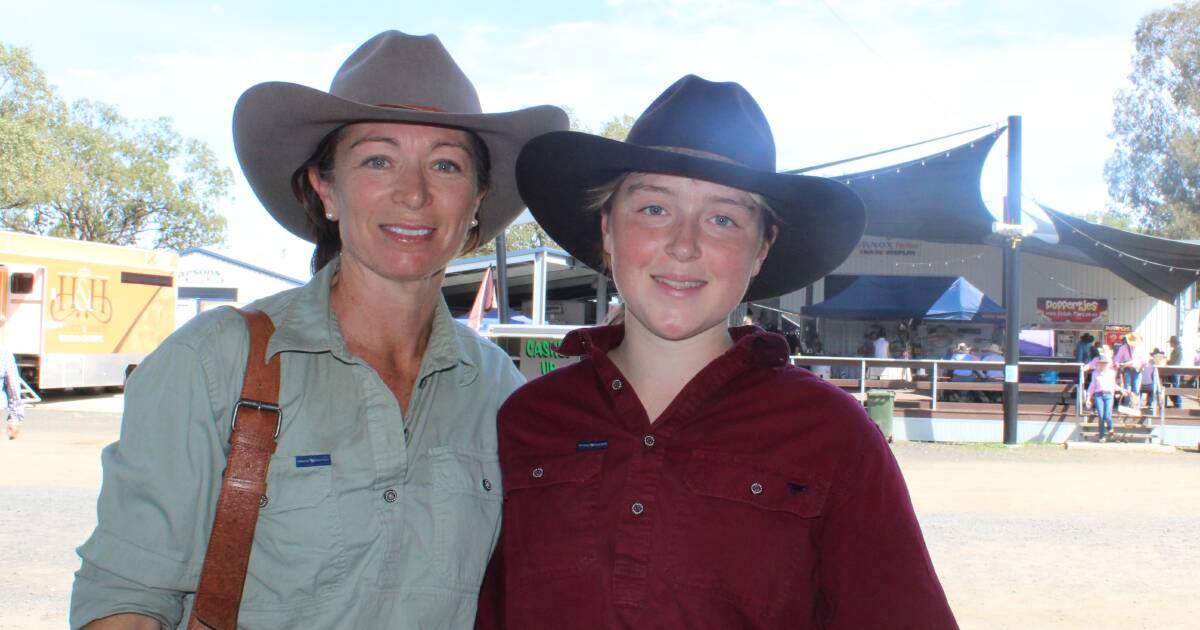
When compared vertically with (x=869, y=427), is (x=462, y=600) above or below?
below

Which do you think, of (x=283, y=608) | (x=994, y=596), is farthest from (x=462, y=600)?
(x=994, y=596)

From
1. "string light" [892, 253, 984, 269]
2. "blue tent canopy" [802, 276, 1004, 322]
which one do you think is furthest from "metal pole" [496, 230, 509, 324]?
"string light" [892, 253, 984, 269]

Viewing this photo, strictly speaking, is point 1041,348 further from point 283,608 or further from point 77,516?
point 283,608

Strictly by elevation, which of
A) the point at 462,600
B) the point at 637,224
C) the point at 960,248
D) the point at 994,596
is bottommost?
the point at 994,596

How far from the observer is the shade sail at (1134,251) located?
18.1 meters

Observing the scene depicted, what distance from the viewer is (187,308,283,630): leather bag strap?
181 cm

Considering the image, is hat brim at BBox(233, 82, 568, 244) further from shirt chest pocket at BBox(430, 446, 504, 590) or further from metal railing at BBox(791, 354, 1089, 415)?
metal railing at BBox(791, 354, 1089, 415)

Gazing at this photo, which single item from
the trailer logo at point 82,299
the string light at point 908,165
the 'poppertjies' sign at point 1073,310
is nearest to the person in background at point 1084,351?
the 'poppertjies' sign at point 1073,310

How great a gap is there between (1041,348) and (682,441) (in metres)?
23.4

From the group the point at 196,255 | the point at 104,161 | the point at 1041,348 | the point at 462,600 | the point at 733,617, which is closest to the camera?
the point at 733,617

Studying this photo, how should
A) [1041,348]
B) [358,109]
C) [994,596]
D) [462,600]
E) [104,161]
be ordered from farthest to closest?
[104,161], [1041,348], [994,596], [358,109], [462,600]

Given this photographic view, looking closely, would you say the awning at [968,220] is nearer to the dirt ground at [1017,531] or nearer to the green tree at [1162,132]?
the dirt ground at [1017,531]

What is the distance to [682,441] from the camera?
1936 millimetres

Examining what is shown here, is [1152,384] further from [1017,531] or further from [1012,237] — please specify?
[1017,531]
